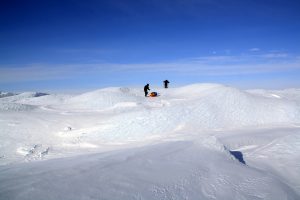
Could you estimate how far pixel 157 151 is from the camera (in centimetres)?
923

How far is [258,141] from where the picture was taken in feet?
42.4

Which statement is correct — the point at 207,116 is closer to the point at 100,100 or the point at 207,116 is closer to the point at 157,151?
the point at 157,151

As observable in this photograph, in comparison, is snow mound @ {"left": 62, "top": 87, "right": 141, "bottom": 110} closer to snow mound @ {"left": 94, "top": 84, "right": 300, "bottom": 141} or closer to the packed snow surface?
the packed snow surface

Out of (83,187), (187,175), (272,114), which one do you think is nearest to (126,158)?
(187,175)

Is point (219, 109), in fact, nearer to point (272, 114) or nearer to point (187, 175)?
point (272, 114)

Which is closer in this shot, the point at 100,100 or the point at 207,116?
the point at 207,116

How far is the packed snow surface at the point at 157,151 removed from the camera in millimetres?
5855

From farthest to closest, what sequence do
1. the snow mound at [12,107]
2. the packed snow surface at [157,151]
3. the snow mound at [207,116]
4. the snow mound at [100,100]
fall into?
the snow mound at [100,100] < the snow mound at [12,107] < the snow mound at [207,116] < the packed snow surface at [157,151]

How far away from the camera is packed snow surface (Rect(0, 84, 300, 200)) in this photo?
19.2ft

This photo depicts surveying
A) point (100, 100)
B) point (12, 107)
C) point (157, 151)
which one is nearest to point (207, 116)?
point (157, 151)

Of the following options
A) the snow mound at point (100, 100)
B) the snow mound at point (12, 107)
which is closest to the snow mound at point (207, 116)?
the snow mound at point (100, 100)

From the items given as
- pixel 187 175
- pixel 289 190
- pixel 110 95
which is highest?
pixel 110 95

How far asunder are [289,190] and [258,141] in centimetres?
622

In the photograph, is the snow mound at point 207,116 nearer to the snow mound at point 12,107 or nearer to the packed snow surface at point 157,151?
the packed snow surface at point 157,151
